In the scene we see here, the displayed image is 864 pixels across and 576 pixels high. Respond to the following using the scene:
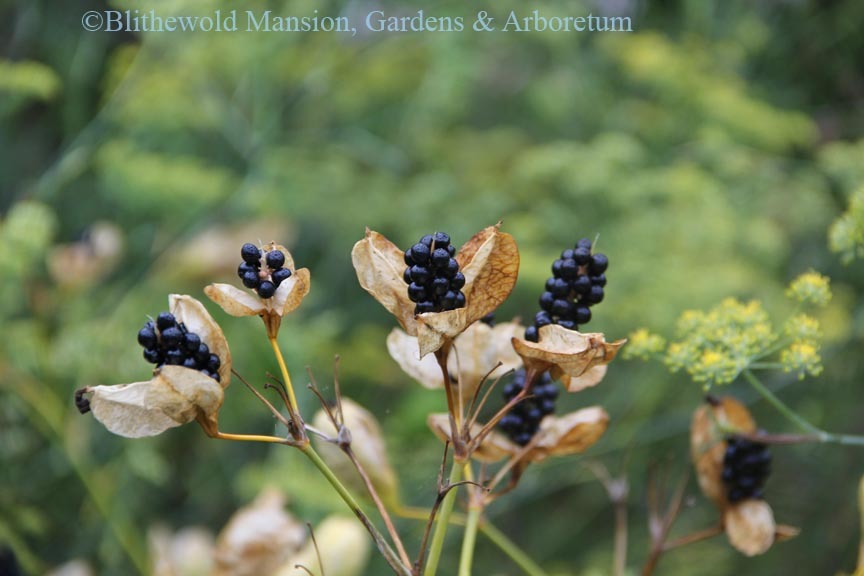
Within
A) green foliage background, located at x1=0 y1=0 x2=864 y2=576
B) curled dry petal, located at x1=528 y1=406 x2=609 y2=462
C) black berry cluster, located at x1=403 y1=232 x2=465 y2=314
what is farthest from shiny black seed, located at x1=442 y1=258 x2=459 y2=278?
green foliage background, located at x1=0 y1=0 x2=864 y2=576

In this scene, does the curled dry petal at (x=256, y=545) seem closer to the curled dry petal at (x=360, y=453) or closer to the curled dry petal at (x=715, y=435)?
the curled dry petal at (x=360, y=453)

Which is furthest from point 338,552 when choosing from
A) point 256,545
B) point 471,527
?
point 471,527

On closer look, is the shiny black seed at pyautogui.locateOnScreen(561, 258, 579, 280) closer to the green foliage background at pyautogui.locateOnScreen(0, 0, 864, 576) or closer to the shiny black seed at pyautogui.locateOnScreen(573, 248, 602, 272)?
the shiny black seed at pyautogui.locateOnScreen(573, 248, 602, 272)

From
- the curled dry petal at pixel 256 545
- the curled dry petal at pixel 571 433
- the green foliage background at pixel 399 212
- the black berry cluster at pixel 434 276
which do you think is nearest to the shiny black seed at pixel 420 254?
the black berry cluster at pixel 434 276

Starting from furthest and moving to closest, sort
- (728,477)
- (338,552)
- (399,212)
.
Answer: (399,212), (338,552), (728,477)

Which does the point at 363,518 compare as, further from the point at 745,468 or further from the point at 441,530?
the point at 745,468

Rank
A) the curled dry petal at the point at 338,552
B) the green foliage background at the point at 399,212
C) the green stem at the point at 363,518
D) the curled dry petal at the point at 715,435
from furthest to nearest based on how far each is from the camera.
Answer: the green foliage background at the point at 399,212
the curled dry petal at the point at 338,552
the curled dry petal at the point at 715,435
the green stem at the point at 363,518

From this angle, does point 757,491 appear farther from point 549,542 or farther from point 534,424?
point 549,542
